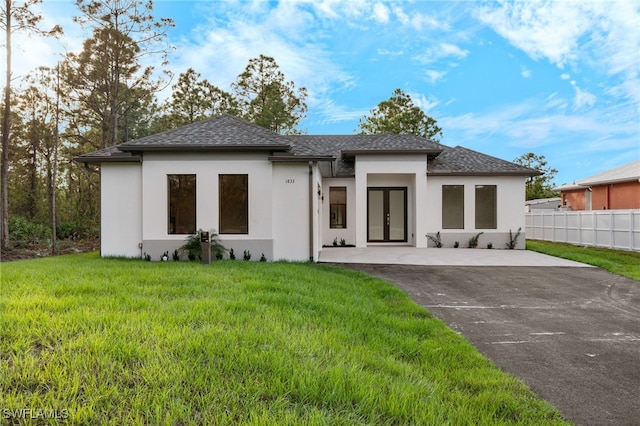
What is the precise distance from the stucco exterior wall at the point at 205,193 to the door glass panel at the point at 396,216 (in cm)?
732

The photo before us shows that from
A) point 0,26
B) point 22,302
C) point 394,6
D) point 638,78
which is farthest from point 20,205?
point 638,78

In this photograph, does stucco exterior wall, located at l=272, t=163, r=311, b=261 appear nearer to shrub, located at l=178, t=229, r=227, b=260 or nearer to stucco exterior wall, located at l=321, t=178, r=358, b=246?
shrub, located at l=178, t=229, r=227, b=260

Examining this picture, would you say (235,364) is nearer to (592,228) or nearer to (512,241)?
(512,241)

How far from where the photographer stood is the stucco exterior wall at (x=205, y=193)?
9922mm

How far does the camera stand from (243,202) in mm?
10031

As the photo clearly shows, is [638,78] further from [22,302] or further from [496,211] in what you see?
[22,302]

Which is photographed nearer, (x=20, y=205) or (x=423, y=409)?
(x=423, y=409)

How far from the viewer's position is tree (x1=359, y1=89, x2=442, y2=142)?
29.0 meters

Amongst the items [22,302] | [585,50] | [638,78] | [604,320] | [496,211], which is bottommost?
[604,320]

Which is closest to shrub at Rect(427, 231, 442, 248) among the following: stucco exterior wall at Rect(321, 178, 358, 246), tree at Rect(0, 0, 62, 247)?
stucco exterior wall at Rect(321, 178, 358, 246)

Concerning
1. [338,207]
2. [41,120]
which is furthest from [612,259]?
[41,120]

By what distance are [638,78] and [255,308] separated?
20244 millimetres

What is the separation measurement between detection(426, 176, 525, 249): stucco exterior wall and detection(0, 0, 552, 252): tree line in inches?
574

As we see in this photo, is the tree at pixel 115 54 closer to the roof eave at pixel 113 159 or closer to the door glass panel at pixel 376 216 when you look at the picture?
the roof eave at pixel 113 159
